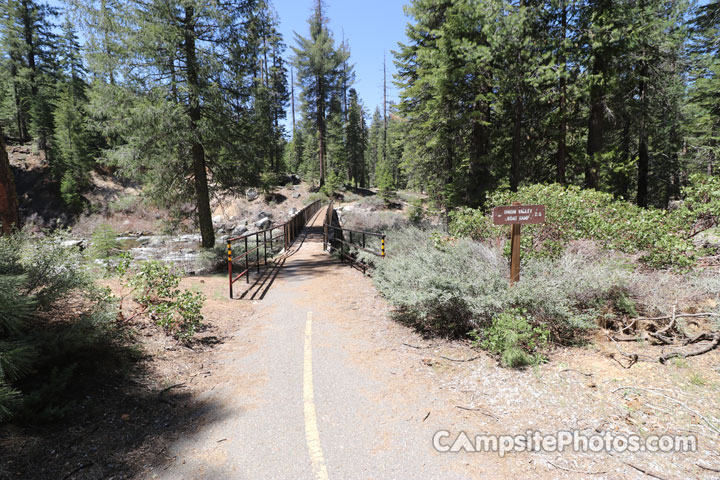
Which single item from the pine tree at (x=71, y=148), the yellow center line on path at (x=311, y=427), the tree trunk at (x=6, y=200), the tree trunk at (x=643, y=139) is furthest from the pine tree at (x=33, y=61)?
the tree trunk at (x=643, y=139)

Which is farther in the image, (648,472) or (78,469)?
(78,469)

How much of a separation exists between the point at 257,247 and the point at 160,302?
16.7 feet

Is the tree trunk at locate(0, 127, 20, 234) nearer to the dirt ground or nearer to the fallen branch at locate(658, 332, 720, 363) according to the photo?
the dirt ground

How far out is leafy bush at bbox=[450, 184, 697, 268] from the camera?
5968 millimetres

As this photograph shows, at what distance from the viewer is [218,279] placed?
10.3 metres

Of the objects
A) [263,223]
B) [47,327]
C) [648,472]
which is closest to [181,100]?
[47,327]

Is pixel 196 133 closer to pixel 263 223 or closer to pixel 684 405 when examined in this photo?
pixel 684 405

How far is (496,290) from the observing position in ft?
16.9

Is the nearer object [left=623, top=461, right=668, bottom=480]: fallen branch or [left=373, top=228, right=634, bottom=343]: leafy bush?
[left=623, top=461, right=668, bottom=480]: fallen branch

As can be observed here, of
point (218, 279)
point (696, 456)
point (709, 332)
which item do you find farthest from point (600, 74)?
point (218, 279)

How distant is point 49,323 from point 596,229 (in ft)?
29.7

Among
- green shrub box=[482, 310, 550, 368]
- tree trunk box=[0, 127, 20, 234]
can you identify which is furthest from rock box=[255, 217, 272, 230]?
green shrub box=[482, 310, 550, 368]

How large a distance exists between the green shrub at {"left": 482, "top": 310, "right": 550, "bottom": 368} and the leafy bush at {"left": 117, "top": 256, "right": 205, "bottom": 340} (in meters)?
4.77

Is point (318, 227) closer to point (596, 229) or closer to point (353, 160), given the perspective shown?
point (596, 229)
